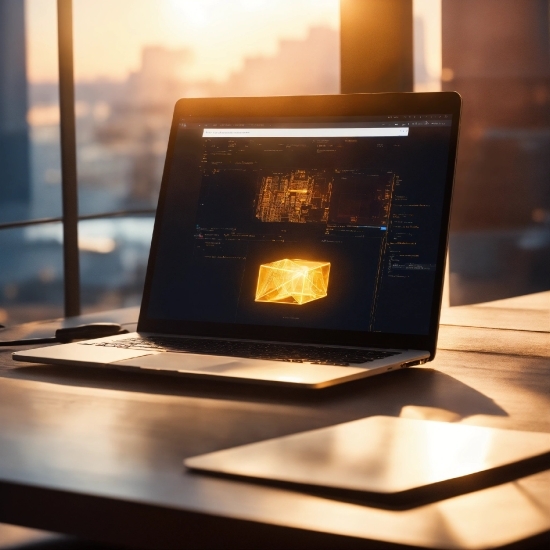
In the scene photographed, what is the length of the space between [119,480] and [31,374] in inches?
17.2

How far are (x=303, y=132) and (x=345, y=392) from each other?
0.43 metres

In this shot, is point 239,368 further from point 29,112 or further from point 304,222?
point 29,112

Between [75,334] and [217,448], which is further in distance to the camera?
[75,334]

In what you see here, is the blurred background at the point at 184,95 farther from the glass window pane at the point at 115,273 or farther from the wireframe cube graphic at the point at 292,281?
the wireframe cube graphic at the point at 292,281

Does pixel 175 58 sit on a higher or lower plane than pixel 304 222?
higher

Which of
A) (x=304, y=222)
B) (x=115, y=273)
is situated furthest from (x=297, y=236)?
(x=115, y=273)

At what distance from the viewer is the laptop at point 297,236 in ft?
3.67

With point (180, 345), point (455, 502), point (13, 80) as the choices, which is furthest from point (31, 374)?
point (13, 80)

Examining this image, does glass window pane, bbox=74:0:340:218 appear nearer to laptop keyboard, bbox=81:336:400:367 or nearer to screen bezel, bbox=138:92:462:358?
screen bezel, bbox=138:92:462:358

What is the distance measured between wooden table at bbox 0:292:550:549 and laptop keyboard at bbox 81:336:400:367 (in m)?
0.04

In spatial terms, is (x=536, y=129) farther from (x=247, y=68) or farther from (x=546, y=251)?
(x=247, y=68)

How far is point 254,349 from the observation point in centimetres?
111

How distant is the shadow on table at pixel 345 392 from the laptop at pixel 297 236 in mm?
18

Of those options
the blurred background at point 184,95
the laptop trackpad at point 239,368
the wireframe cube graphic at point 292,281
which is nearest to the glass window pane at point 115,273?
the blurred background at point 184,95
